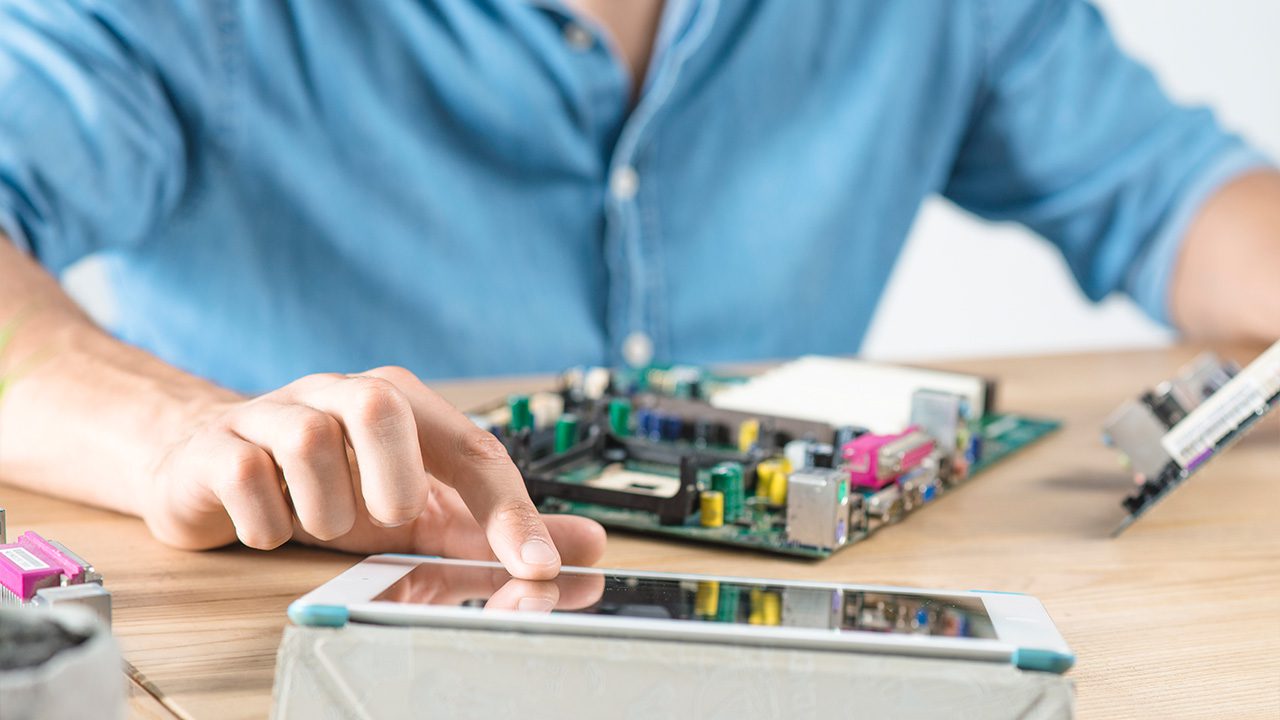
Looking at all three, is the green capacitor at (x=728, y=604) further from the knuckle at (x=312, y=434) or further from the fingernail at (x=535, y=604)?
the knuckle at (x=312, y=434)

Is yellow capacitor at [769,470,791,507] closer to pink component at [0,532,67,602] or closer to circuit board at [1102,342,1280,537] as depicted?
circuit board at [1102,342,1280,537]

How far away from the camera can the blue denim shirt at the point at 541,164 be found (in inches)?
50.5

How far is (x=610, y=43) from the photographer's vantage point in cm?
141

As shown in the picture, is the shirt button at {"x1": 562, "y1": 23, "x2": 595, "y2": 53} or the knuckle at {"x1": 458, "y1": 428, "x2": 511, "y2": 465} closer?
the knuckle at {"x1": 458, "y1": 428, "x2": 511, "y2": 465}

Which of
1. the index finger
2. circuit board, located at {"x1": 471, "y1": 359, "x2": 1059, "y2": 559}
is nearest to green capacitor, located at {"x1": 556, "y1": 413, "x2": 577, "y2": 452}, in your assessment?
circuit board, located at {"x1": 471, "y1": 359, "x2": 1059, "y2": 559}

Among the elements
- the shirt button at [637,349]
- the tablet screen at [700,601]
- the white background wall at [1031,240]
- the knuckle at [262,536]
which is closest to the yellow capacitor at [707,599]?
the tablet screen at [700,601]

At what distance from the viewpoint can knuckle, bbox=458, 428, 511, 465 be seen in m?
0.64

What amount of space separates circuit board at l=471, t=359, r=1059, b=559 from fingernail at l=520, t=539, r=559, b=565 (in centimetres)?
19

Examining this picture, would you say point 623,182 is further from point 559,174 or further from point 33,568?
point 33,568

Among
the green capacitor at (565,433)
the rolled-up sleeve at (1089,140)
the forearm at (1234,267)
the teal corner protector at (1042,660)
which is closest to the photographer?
the teal corner protector at (1042,660)

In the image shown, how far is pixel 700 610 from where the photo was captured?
539 mm

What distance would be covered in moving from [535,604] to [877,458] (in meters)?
0.33

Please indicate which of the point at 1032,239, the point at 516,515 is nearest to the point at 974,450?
the point at 516,515

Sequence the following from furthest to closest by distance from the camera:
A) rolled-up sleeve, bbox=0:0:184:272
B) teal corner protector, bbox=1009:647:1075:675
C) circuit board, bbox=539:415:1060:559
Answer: rolled-up sleeve, bbox=0:0:184:272
circuit board, bbox=539:415:1060:559
teal corner protector, bbox=1009:647:1075:675
